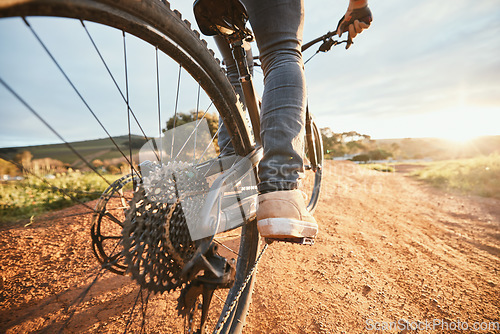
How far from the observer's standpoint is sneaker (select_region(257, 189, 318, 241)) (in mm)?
889

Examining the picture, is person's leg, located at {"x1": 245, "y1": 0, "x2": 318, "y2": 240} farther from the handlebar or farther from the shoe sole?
the handlebar

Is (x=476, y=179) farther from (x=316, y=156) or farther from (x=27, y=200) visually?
(x=27, y=200)

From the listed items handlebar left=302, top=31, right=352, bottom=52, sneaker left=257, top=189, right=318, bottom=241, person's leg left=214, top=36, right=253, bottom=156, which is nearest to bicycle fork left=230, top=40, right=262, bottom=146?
person's leg left=214, top=36, right=253, bottom=156

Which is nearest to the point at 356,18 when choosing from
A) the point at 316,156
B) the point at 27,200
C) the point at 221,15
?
the point at 221,15

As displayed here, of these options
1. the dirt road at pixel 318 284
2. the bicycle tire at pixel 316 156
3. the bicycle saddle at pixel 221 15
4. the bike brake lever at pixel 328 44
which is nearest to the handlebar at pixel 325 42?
the bike brake lever at pixel 328 44

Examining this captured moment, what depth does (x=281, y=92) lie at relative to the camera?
99 centimetres

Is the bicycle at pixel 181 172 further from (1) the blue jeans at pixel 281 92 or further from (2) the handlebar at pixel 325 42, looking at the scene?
(2) the handlebar at pixel 325 42

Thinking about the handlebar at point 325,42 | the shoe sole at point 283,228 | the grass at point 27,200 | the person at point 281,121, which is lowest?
the grass at point 27,200

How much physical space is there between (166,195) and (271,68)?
0.76m

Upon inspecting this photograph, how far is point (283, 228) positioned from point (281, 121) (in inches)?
17.8

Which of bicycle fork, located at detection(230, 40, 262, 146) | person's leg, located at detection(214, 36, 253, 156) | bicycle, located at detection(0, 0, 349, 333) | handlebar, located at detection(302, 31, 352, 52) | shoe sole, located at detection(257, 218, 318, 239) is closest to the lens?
bicycle, located at detection(0, 0, 349, 333)

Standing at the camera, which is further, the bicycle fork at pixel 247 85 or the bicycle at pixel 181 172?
the bicycle fork at pixel 247 85

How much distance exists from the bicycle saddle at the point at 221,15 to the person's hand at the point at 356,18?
82cm

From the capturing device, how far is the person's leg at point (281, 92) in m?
0.96
